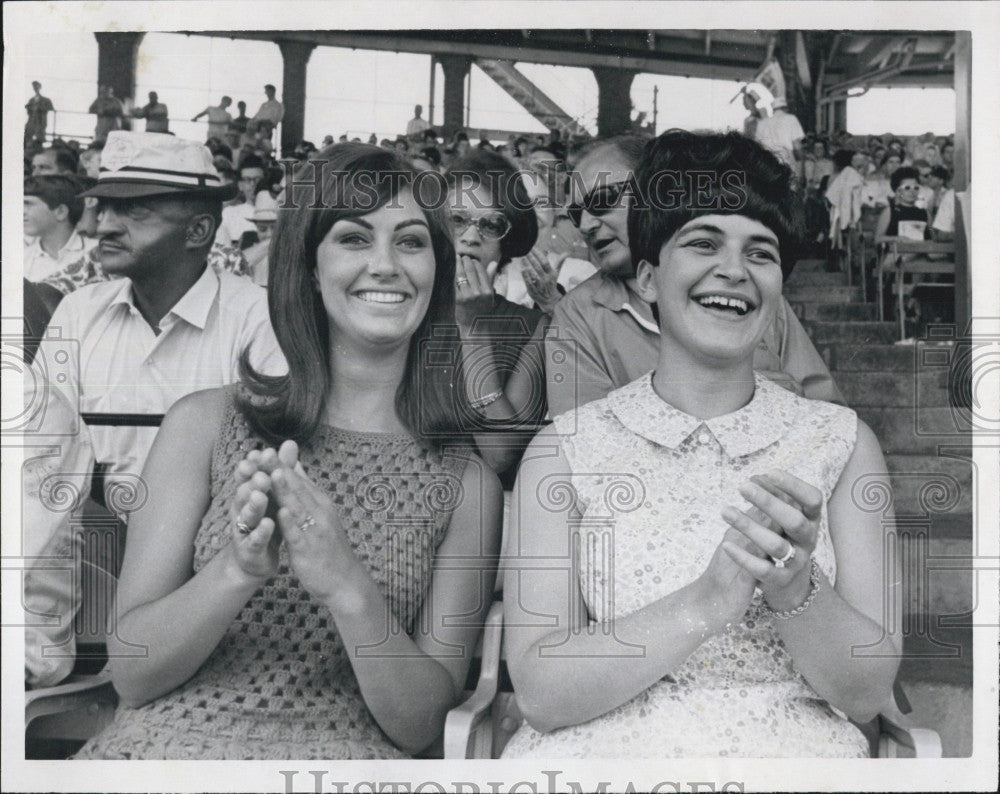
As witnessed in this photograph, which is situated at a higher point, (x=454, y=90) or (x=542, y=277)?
(x=454, y=90)

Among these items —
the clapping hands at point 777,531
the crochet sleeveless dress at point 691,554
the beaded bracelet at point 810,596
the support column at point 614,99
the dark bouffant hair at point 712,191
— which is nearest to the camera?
the clapping hands at point 777,531

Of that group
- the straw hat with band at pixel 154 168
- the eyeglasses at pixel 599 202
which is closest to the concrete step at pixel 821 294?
the eyeglasses at pixel 599 202

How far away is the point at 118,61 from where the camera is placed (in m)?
3.33

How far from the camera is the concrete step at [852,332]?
3.29 metres

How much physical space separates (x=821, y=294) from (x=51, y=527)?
233cm

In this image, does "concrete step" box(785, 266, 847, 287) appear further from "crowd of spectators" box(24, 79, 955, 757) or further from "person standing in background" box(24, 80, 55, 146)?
"person standing in background" box(24, 80, 55, 146)

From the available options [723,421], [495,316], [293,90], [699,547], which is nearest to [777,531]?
[699,547]

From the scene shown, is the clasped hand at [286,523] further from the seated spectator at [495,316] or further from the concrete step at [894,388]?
the concrete step at [894,388]

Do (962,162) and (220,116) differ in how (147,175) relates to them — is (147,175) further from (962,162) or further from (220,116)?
(962,162)

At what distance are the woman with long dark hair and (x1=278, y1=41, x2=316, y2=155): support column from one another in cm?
10

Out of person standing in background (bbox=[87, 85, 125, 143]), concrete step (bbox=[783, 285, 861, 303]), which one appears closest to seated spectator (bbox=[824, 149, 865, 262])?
concrete step (bbox=[783, 285, 861, 303])

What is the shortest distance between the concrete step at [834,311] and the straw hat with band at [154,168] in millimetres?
1699

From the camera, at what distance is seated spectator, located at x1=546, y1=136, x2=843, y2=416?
10.6 ft

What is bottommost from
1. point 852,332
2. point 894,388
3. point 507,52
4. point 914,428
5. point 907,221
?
point 914,428
